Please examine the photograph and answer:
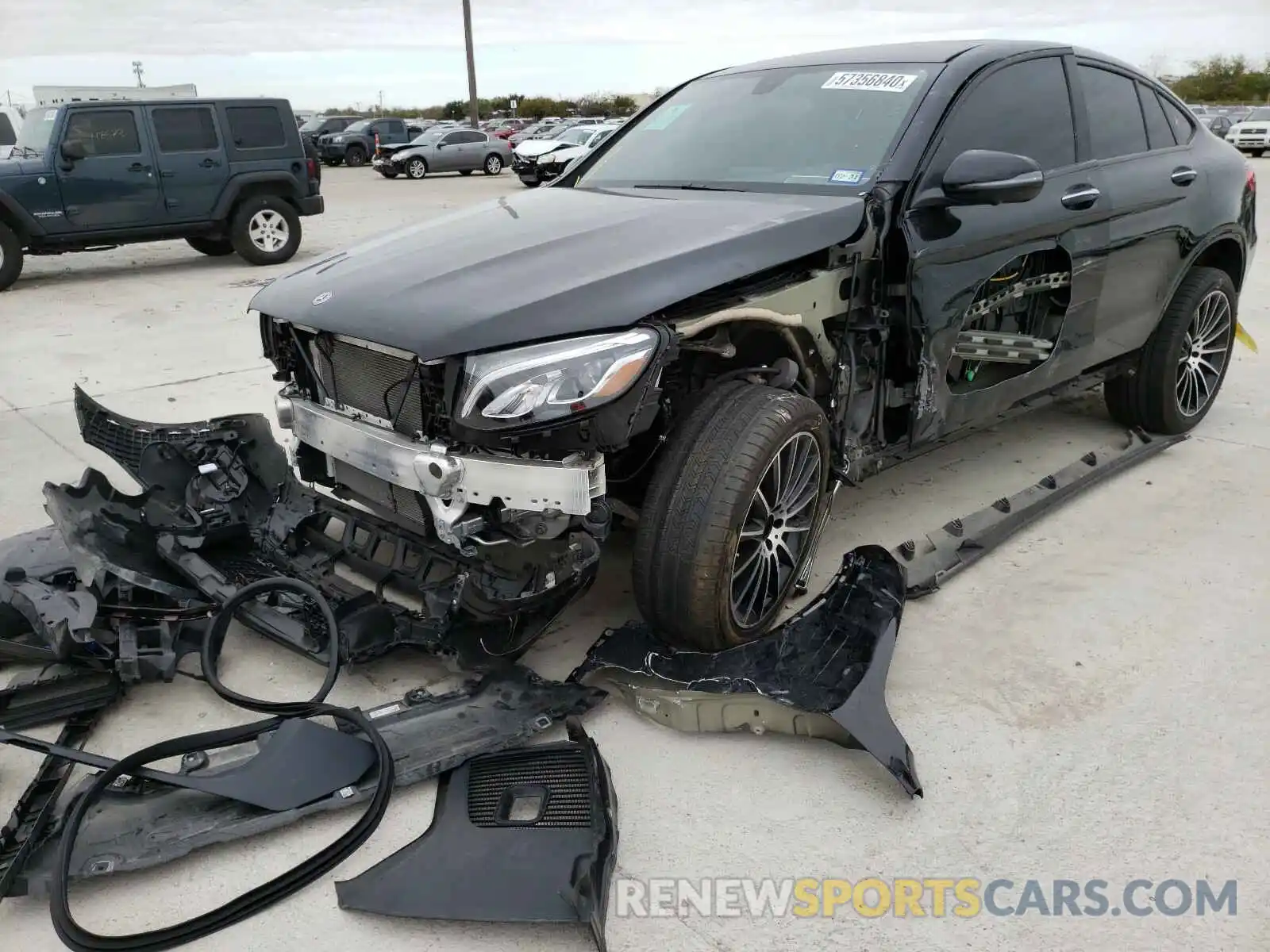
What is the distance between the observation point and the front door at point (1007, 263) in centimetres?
315

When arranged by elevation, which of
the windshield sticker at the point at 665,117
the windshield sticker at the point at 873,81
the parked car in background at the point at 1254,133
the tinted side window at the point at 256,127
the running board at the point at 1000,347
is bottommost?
the parked car in background at the point at 1254,133

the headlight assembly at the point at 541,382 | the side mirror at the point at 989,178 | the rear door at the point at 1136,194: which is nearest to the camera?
the headlight assembly at the point at 541,382

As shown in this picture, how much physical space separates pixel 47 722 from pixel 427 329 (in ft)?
5.01

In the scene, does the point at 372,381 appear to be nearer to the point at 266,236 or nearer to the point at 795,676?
the point at 795,676

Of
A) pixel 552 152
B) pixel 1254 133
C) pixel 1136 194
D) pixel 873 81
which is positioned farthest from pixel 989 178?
pixel 1254 133

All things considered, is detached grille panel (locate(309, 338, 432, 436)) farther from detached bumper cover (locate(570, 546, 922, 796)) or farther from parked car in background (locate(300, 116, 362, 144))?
parked car in background (locate(300, 116, 362, 144))

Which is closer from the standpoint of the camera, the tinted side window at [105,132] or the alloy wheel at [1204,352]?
the alloy wheel at [1204,352]

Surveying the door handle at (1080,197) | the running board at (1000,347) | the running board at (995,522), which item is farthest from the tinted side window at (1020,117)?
the running board at (995,522)

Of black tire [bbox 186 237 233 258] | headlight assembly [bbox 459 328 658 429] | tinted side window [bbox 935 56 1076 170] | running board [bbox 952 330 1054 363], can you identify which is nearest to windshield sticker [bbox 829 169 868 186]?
tinted side window [bbox 935 56 1076 170]

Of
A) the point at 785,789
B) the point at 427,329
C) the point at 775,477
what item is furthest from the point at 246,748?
the point at 775,477

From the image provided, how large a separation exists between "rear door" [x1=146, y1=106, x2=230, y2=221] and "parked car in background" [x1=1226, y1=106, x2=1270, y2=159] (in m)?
27.1

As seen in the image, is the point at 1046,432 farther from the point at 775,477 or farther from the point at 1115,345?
the point at 775,477

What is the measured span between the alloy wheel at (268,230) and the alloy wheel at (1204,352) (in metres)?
9.34

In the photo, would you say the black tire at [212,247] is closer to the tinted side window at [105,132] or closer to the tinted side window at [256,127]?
the tinted side window at [256,127]
